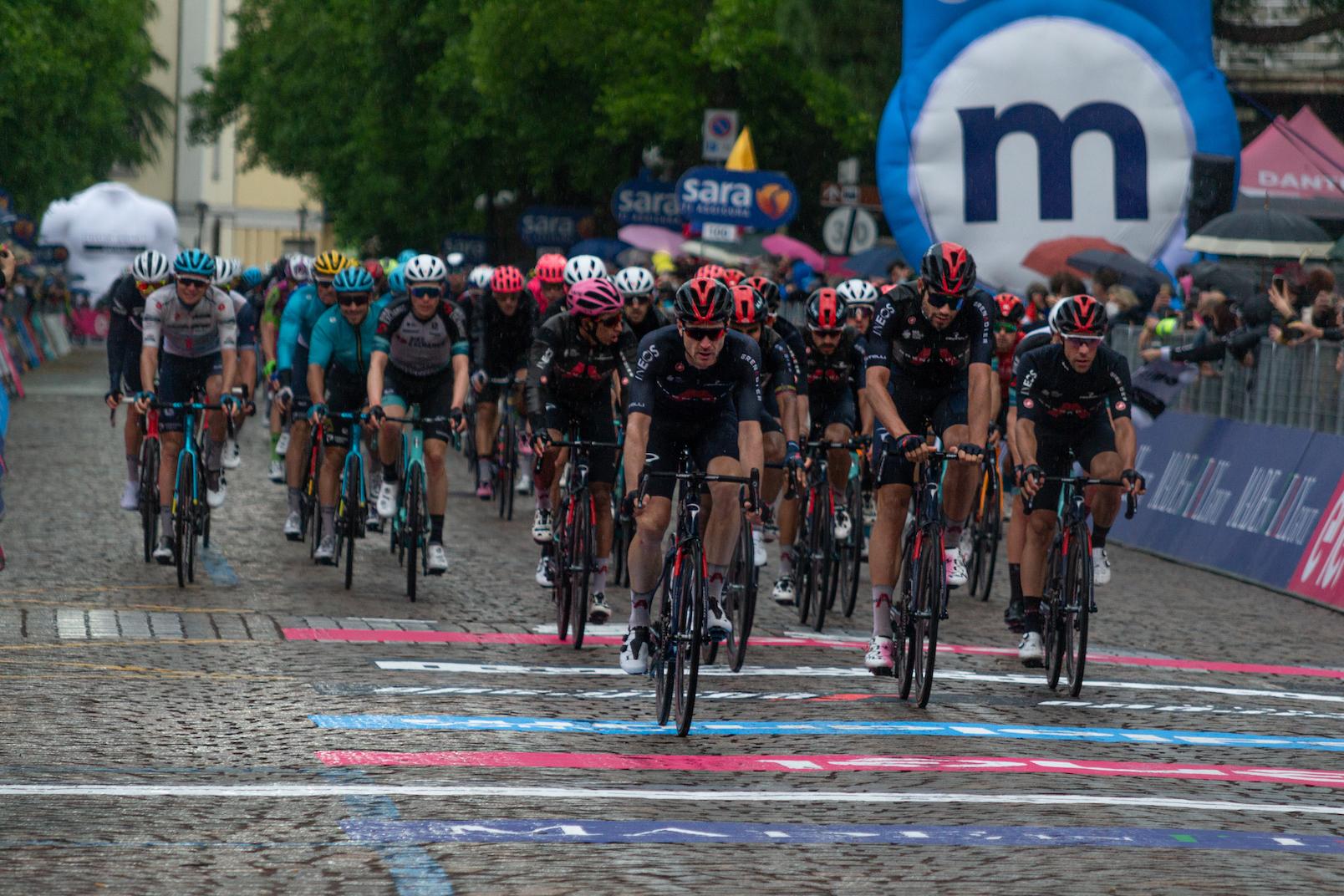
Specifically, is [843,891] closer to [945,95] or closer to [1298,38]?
[945,95]

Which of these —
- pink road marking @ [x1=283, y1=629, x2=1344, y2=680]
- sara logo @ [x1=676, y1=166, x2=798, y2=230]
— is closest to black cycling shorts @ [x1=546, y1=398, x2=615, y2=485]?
pink road marking @ [x1=283, y1=629, x2=1344, y2=680]

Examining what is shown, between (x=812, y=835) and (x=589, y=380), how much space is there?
536 centimetres

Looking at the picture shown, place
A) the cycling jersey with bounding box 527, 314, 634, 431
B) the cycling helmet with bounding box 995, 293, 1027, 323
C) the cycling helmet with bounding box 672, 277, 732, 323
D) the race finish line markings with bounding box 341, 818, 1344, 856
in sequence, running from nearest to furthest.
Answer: the race finish line markings with bounding box 341, 818, 1344, 856 < the cycling helmet with bounding box 672, 277, 732, 323 < the cycling jersey with bounding box 527, 314, 634, 431 < the cycling helmet with bounding box 995, 293, 1027, 323

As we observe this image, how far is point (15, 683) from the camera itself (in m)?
10.1

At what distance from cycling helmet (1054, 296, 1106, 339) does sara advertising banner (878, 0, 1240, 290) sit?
981 centimetres

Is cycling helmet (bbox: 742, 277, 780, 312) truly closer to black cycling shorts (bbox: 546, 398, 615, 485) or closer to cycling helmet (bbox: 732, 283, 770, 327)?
black cycling shorts (bbox: 546, 398, 615, 485)

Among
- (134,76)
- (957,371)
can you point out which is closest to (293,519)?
(957,371)

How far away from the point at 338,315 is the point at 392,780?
23.2 ft

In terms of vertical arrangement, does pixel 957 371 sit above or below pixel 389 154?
below

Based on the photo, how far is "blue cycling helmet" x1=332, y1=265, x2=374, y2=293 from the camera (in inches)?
576

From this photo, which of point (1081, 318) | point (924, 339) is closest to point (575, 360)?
point (924, 339)

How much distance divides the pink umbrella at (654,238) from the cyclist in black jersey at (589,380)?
82.8 ft

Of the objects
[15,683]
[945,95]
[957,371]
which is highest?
[945,95]

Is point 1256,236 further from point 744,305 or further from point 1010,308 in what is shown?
point 744,305
